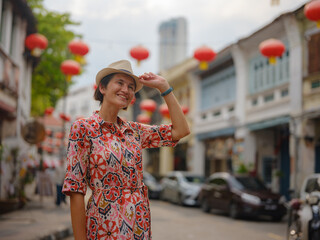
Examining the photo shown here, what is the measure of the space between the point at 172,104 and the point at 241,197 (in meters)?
12.3

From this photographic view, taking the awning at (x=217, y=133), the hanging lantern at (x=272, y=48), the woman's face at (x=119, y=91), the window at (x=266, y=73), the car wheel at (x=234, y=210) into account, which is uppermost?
the window at (x=266, y=73)

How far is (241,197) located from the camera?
1436cm

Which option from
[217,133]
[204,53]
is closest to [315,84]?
[204,53]

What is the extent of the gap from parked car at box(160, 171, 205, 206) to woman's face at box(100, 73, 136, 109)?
17151 millimetres

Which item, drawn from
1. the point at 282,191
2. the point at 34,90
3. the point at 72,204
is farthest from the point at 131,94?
the point at 34,90

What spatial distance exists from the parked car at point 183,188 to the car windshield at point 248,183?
13.4 feet

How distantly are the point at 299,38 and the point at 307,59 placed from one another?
3.05ft

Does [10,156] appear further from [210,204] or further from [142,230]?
[142,230]

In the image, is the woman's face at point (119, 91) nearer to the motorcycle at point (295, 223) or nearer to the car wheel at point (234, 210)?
the motorcycle at point (295, 223)

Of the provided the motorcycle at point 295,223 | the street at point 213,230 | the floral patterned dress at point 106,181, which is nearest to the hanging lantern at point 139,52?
the street at point 213,230

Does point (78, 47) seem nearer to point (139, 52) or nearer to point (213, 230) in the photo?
point (139, 52)

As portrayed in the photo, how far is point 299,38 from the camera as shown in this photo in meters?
17.2

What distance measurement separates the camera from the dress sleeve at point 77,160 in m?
2.25

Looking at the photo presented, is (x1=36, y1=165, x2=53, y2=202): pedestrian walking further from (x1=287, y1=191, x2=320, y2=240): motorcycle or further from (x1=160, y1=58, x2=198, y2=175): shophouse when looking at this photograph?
(x1=160, y1=58, x2=198, y2=175): shophouse
